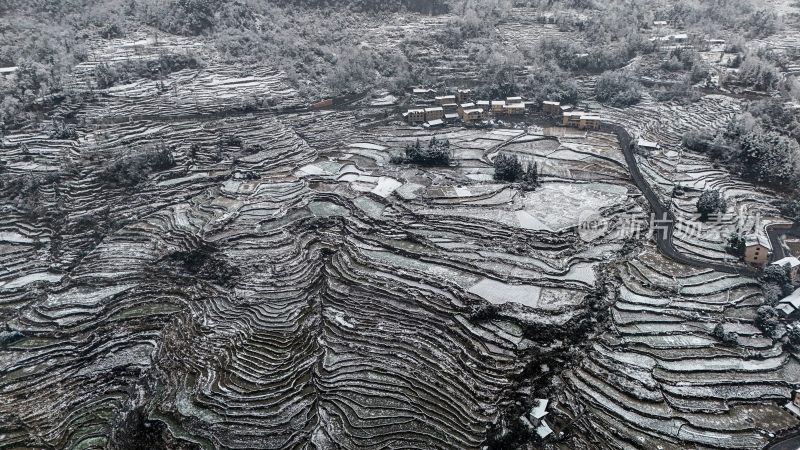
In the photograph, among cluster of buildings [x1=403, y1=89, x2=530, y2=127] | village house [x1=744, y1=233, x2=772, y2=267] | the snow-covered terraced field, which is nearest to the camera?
the snow-covered terraced field

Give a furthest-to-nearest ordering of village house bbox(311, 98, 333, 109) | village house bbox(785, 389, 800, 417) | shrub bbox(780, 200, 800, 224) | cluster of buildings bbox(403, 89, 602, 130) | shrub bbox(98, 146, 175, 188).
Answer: village house bbox(311, 98, 333, 109) < cluster of buildings bbox(403, 89, 602, 130) < shrub bbox(98, 146, 175, 188) < shrub bbox(780, 200, 800, 224) < village house bbox(785, 389, 800, 417)

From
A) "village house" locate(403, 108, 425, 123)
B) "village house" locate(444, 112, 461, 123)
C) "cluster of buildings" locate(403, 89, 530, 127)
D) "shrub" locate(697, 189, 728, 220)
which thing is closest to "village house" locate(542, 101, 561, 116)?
"cluster of buildings" locate(403, 89, 530, 127)

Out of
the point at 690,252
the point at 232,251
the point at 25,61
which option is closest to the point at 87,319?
the point at 232,251

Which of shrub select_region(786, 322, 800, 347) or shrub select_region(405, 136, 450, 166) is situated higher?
shrub select_region(786, 322, 800, 347)

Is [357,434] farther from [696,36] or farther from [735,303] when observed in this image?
[696,36]

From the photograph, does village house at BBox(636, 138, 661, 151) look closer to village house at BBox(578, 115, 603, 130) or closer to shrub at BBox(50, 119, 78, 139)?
village house at BBox(578, 115, 603, 130)

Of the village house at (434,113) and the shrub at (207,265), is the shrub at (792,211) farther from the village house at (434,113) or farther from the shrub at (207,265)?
the shrub at (207,265)

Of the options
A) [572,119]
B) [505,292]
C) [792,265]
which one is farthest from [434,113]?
[792,265]

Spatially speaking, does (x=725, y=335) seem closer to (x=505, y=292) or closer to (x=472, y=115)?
(x=505, y=292)

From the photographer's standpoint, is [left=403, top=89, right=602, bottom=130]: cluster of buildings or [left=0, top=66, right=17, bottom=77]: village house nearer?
[left=403, top=89, right=602, bottom=130]: cluster of buildings
